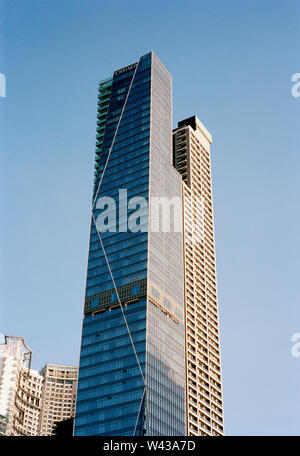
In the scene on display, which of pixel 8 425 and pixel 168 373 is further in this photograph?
pixel 8 425

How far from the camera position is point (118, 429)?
541ft

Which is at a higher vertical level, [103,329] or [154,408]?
[103,329]

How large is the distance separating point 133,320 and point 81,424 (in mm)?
29979

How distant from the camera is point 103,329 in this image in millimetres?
185750

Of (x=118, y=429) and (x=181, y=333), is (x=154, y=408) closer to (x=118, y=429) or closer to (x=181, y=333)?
(x=118, y=429)

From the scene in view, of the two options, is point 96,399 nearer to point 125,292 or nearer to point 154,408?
point 154,408
